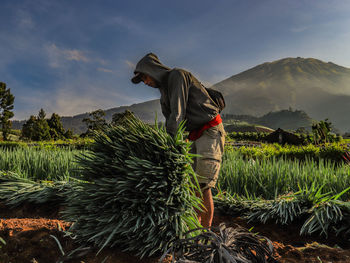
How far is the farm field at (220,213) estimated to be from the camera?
58.2 inches

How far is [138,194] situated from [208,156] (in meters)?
0.91

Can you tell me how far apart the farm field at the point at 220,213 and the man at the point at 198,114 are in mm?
527

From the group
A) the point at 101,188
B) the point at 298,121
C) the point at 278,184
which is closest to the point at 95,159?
the point at 101,188

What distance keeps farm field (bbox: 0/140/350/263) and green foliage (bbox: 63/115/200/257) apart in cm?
13

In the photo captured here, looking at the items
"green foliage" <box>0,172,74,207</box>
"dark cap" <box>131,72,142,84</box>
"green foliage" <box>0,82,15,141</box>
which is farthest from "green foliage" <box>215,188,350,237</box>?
"green foliage" <box>0,82,15,141</box>

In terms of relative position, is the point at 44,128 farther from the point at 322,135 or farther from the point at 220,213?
the point at 220,213

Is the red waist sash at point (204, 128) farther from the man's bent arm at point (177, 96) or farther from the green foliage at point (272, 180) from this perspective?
the green foliage at point (272, 180)

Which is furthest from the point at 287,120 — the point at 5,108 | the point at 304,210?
the point at 304,210

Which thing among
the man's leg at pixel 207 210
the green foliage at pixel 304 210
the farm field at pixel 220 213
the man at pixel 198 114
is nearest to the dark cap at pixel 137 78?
the man at pixel 198 114

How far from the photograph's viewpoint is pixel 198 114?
207 centimetres

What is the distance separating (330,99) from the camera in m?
180

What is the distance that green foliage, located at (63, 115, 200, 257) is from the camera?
4.43ft

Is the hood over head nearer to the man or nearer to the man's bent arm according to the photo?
the man

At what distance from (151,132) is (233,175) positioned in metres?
2.17
